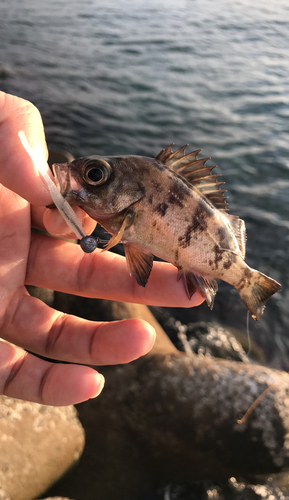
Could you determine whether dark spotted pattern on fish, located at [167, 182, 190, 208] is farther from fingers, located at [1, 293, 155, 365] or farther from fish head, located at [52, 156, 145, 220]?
fingers, located at [1, 293, 155, 365]

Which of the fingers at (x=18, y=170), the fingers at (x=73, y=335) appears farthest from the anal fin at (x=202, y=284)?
the fingers at (x=18, y=170)

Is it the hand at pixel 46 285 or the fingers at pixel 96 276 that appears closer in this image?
the hand at pixel 46 285

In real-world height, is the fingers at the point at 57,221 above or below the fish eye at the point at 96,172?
below

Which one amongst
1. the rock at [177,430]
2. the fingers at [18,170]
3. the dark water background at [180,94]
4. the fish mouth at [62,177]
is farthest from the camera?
the dark water background at [180,94]

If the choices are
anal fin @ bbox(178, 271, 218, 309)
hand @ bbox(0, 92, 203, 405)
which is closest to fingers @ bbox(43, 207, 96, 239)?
hand @ bbox(0, 92, 203, 405)

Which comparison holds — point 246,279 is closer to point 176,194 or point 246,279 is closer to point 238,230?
point 238,230

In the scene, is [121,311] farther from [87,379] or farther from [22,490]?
[87,379]

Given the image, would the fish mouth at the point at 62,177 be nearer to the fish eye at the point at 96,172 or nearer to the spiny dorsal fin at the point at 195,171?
the fish eye at the point at 96,172

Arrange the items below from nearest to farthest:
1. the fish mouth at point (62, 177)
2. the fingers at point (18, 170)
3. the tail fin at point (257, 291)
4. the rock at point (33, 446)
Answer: the fingers at point (18, 170)
the fish mouth at point (62, 177)
the tail fin at point (257, 291)
the rock at point (33, 446)
